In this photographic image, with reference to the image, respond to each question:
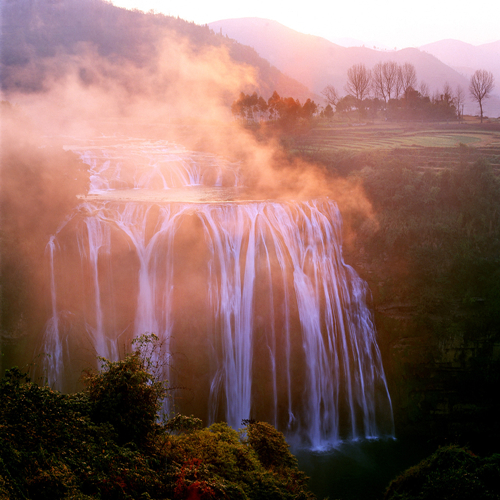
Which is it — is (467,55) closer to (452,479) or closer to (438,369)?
(438,369)

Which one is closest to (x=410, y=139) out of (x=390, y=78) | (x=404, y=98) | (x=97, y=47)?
(x=404, y=98)

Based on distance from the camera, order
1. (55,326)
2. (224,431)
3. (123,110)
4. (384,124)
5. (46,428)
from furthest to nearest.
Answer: (123,110) → (384,124) → (55,326) → (224,431) → (46,428)

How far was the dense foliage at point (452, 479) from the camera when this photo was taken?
10.6 meters

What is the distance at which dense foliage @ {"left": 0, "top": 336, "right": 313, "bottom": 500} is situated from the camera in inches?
264

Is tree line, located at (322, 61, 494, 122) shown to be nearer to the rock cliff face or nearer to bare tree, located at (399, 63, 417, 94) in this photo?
bare tree, located at (399, 63, 417, 94)

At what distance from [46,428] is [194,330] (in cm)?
1240

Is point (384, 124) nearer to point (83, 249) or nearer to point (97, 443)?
point (83, 249)

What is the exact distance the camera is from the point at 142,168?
31219 mm

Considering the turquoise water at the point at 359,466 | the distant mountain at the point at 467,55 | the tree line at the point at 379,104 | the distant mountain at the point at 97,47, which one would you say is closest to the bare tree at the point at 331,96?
the tree line at the point at 379,104

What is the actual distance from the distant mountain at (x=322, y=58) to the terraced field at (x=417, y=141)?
46076 mm

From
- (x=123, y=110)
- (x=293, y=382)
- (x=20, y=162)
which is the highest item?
(x=123, y=110)

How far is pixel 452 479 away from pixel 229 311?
11954mm

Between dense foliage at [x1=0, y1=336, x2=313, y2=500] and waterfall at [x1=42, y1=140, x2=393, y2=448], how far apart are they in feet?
29.2

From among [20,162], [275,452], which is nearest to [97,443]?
[275,452]
